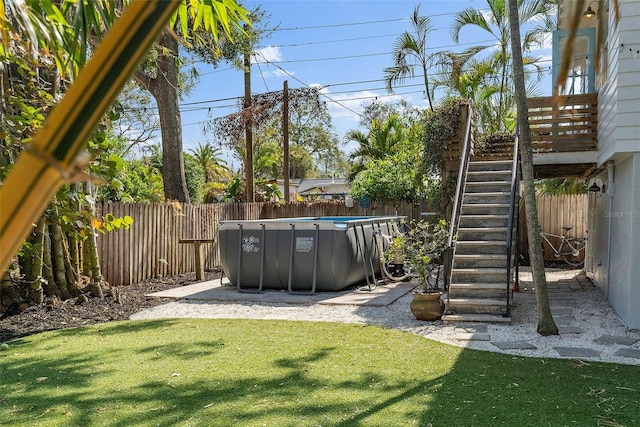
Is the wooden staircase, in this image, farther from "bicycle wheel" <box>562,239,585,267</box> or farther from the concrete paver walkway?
"bicycle wheel" <box>562,239,585,267</box>

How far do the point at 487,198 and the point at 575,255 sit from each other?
4.43 metres

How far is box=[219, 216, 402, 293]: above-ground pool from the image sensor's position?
9531mm

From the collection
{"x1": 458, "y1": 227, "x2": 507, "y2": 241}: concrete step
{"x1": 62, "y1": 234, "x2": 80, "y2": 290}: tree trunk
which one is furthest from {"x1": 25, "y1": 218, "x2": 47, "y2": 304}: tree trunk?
{"x1": 458, "y1": 227, "x2": 507, "y2": 241}: concrete step

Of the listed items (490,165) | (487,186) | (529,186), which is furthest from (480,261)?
(490,165)

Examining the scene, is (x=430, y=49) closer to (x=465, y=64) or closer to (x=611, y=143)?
(x=465, y=64)

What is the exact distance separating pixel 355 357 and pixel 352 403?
1.34 meters

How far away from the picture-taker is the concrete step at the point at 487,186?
9.52 meters

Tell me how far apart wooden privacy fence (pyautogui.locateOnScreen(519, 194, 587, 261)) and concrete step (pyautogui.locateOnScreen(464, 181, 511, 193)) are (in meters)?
4.69

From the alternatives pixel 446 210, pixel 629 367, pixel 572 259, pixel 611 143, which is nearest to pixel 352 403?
pixel 629 367

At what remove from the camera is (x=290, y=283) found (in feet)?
31.8

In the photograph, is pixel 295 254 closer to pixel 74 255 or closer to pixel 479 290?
pixel 479 290

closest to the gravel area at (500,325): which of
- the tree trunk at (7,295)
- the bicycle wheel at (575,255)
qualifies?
the tree trunk at (7,295)

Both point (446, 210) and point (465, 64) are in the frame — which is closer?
point (446, 210)

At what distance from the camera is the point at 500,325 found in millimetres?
6879
